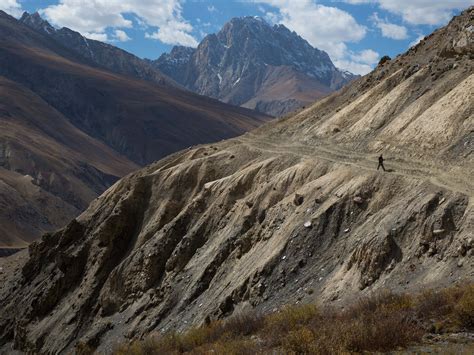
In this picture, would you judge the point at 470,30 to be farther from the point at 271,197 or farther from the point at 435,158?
the point at 271,197

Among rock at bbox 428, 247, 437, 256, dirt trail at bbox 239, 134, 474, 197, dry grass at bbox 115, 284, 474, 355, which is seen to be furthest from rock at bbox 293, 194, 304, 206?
dry grass at bbox 115, 284, 474, 355

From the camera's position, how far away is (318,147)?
33.5 m

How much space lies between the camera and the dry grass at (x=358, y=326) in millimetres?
12508

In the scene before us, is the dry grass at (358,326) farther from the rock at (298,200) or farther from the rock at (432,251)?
the rock at (298,200)

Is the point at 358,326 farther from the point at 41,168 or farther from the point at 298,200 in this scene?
the point at 41,168

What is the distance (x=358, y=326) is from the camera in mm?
12883

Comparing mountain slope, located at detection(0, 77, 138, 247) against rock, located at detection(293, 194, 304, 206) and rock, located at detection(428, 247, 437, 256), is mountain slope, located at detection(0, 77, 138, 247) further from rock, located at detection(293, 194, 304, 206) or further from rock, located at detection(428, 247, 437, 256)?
rock, located at detection(428, 247, 437, 256)

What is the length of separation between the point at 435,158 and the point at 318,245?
7.22m

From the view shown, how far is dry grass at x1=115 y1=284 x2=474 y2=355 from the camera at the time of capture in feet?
41.0

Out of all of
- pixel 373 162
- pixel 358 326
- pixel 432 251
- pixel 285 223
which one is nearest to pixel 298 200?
pixel 285 223

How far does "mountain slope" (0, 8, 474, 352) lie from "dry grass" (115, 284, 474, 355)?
260cm

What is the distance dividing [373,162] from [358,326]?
51.8 feet

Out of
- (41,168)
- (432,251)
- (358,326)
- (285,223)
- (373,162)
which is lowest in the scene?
(41,168)

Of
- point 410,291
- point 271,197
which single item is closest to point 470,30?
point 271,197
